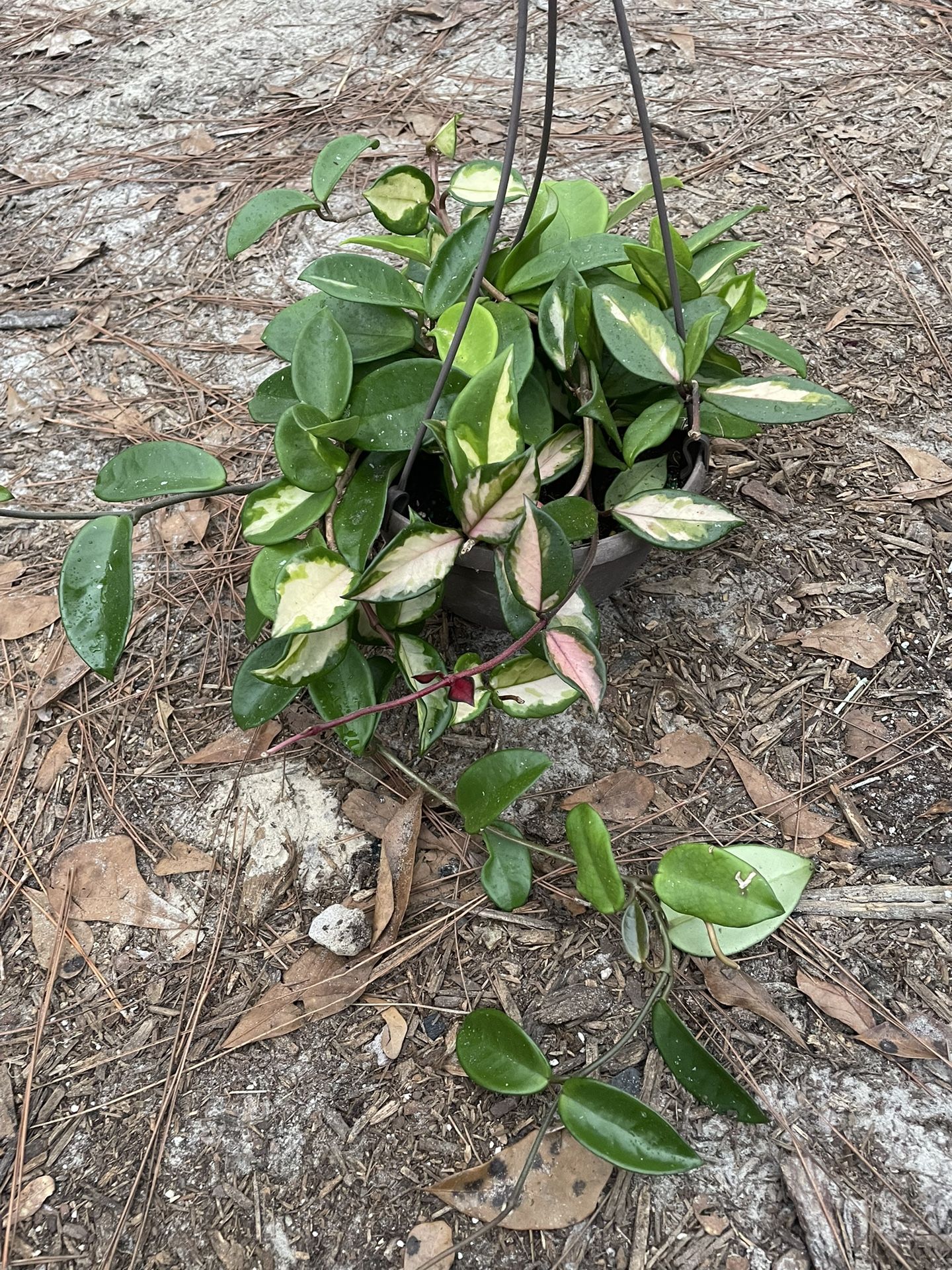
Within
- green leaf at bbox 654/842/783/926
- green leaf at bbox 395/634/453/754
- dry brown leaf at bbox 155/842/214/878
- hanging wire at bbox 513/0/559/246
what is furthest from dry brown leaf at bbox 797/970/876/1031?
hanging wire at bbox 513/0/559/246

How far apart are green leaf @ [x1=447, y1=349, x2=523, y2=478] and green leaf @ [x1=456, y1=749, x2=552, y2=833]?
31 centimetres

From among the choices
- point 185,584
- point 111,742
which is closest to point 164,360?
point 185,584

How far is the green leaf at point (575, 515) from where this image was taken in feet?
3.01

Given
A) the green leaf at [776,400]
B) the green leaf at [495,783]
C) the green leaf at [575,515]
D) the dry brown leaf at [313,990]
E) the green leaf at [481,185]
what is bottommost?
the dry brown leaf at [313,990]

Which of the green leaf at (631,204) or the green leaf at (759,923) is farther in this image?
the green leaf at (631,204)

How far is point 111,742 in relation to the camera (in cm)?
115

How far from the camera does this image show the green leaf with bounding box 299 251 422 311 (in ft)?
3.30

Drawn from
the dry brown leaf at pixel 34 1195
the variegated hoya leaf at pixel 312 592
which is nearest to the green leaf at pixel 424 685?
the variegated hoya leaf at pixel 312 592

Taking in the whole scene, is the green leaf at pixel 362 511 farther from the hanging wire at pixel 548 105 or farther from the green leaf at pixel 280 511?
the hanging wire at pixel 548 105

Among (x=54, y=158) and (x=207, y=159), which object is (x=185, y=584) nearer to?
(x=207, y=159)

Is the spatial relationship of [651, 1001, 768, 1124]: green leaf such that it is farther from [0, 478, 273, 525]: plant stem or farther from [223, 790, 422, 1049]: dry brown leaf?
[0, 478, 273, 525]: plant stem

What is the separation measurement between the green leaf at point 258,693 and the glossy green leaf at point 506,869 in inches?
11.1

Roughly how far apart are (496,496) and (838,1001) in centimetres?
63

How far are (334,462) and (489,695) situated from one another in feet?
0.97
